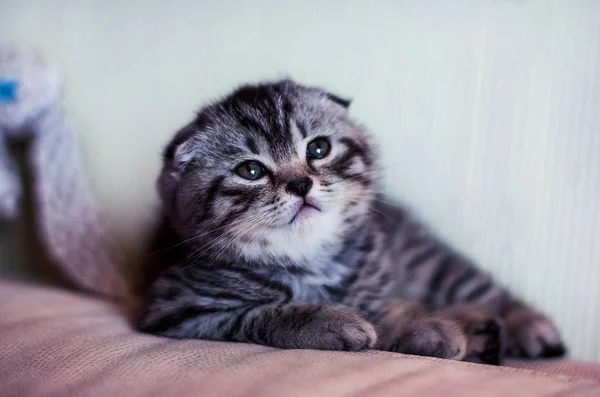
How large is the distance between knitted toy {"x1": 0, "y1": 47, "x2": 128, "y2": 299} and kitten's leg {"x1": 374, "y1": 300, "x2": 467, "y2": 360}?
810 millimetres

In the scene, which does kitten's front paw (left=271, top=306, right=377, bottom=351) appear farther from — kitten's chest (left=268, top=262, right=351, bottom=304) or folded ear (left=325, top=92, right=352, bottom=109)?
folded ear (left=325, top=92, right=352, bottom=109)

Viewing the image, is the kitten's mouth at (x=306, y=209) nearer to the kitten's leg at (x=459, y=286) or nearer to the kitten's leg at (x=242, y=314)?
the kitten's leg at (x=242, y=314)

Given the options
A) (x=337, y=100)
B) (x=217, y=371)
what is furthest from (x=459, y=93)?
(x=217, y=371)

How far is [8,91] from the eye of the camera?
1.78m

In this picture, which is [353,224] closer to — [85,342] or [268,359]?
[268,359]

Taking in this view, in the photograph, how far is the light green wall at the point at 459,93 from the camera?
153cm

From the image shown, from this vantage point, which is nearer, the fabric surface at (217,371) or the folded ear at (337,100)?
the fabric surface at (217,371)

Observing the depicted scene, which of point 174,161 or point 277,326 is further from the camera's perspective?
point 174,161

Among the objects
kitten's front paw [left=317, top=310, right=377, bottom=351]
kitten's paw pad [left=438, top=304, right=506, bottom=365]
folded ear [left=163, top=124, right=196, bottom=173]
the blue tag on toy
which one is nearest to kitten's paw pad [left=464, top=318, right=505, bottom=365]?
kitten's paw pad [left=438, top=304, right=506, bottom=365]

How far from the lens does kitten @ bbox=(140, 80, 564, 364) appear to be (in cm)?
121

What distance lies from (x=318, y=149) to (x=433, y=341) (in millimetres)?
462

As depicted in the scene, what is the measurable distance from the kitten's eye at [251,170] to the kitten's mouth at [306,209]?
0.43 ft

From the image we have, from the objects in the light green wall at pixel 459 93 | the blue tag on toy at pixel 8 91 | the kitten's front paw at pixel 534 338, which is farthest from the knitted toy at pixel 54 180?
the kitten's front paw at pixel 534 338

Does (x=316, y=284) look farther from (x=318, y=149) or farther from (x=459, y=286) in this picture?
(x=459, y=286)
